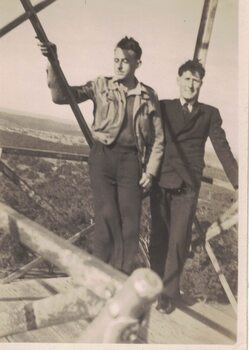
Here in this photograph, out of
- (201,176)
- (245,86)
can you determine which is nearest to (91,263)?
(201,176)

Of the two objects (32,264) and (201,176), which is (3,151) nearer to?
(32,264)

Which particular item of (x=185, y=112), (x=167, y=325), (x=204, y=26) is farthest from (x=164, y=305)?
(x=204, y=26)

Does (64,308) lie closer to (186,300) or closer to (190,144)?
(186,300)

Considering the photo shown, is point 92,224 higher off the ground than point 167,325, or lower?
higher

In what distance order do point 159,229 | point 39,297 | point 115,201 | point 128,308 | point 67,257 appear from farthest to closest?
point 159,229, point 115,201, point 39,297, point 67,257, point 128,308

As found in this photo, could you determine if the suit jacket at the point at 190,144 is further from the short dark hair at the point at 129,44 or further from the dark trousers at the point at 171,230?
the short dark hair at the point at 129,44

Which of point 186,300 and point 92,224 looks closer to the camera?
point 92,224
